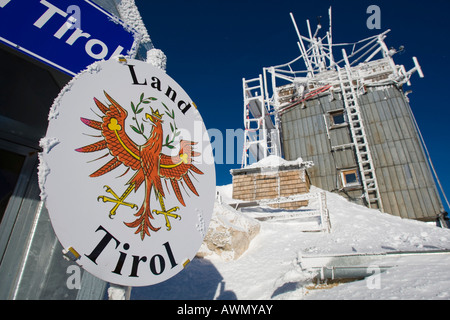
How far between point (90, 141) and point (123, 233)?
25.1 inches

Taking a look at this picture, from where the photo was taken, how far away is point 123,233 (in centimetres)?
173

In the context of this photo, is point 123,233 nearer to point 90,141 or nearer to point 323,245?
point 90,141

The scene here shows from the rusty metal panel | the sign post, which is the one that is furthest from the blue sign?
the rusty metal panel

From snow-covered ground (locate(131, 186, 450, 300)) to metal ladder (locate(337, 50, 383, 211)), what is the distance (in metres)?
4.46

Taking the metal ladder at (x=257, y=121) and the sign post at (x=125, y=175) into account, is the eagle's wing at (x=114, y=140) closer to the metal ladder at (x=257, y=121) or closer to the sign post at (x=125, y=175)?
the sign post at (x=125, y=175)

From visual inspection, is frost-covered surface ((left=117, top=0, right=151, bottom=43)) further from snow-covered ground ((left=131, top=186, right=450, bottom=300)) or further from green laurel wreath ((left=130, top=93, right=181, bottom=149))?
snow-covered ground ((left=131, top=186, right=450, bottom=300))

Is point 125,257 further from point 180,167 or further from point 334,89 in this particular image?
point 334,89

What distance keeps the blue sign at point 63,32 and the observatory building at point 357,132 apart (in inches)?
599

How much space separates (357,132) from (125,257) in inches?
715

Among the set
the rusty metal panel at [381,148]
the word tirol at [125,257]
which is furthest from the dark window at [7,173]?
the rusty metal panel at [381,148]

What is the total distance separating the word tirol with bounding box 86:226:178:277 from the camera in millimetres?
1522

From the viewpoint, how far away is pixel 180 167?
2516 millimetres

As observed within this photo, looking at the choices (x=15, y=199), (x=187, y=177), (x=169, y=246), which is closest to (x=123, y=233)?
(x=169, y=246)

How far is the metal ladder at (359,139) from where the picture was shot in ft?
50.3
